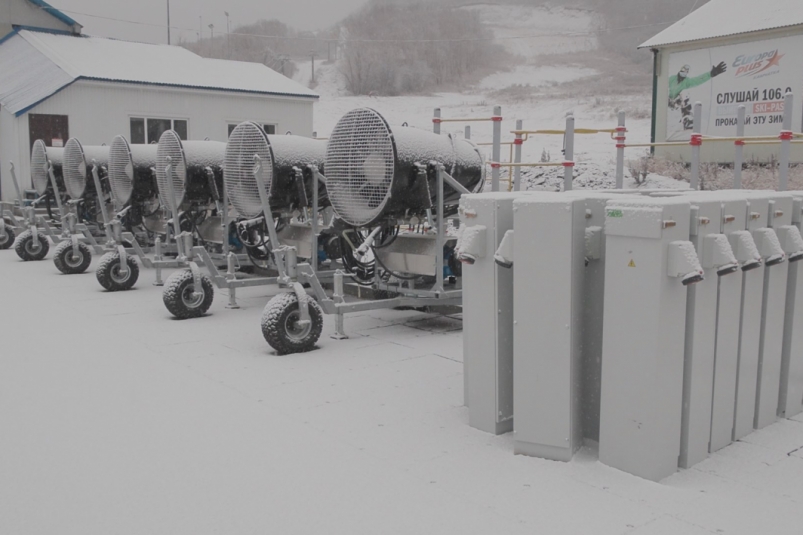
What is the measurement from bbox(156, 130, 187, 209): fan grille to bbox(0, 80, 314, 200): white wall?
988 centimetres

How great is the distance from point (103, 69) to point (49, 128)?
2224 mm

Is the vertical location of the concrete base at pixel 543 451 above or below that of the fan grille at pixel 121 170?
below

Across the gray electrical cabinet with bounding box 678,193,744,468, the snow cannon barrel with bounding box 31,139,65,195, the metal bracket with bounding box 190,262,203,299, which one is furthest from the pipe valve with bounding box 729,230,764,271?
the snow cannon barrel with bounding box 31,139,65,195

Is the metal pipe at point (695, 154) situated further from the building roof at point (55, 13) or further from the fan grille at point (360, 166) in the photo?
the building roof at point (55, 13)

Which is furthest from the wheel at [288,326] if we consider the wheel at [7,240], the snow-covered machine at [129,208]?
the wheel at [7,240]

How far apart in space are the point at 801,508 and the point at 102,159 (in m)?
9.95

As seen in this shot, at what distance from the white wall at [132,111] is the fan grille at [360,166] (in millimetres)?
12265

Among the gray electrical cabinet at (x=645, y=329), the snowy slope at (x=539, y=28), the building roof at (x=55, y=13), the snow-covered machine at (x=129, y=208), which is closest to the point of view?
the gray electrical cabinet at (x=645, y=329)

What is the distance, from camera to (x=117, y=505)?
2951mm

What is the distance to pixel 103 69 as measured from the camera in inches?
699

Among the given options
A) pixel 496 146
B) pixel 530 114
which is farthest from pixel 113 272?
pixel 530 114

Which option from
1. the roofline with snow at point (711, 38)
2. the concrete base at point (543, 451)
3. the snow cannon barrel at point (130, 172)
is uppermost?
the roofline with snow at point (711, 38)

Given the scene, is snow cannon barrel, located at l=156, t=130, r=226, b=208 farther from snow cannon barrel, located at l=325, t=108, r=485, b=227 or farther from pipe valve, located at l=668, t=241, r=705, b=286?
pipe valve, located at l=668, t=241, r=705, b=286

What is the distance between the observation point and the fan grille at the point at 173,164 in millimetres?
7652
